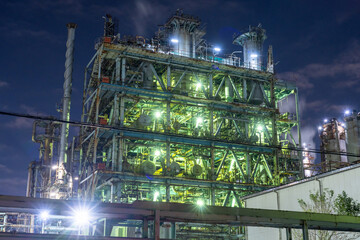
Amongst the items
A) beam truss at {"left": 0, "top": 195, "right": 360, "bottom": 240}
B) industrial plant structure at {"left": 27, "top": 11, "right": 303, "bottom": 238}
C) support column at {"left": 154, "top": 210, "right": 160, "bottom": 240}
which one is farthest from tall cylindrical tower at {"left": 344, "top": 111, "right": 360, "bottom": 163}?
support column at {"left": 154, "top": 210, "right": 160, "bottom": 240}

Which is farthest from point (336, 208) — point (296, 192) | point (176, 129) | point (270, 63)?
point (270, 63)

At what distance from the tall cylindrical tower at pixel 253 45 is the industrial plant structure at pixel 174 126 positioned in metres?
2.37

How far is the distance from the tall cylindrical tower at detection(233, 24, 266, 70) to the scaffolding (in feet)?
20.9

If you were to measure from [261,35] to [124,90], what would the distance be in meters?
27.3

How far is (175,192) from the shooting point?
51750mm

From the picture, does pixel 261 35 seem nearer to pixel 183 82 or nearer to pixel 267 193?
pixel 183 82

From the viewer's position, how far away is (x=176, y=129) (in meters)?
49.9

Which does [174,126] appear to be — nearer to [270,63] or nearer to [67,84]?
[67,84]

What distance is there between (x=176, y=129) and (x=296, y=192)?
18.9 meters

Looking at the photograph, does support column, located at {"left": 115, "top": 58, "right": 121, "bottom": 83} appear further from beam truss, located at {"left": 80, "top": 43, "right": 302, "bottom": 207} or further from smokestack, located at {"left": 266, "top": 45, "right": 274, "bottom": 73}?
smokestack, located at {"left": 266, "top": 45, "right": 274, "bottom": 73}

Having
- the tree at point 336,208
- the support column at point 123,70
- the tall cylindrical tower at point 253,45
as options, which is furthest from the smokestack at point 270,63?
the tree at point 336,208

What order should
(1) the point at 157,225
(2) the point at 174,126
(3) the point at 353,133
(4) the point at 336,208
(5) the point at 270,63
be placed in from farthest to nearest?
1. (3) the point at 353,133
2. (5) the point at 270,63
3. (2) the point at 174,126
4. (4) the point at 336,208
5. (1) the point at 157,225

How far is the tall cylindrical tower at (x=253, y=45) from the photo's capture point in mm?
65312

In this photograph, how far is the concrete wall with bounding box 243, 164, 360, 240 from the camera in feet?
96.0
